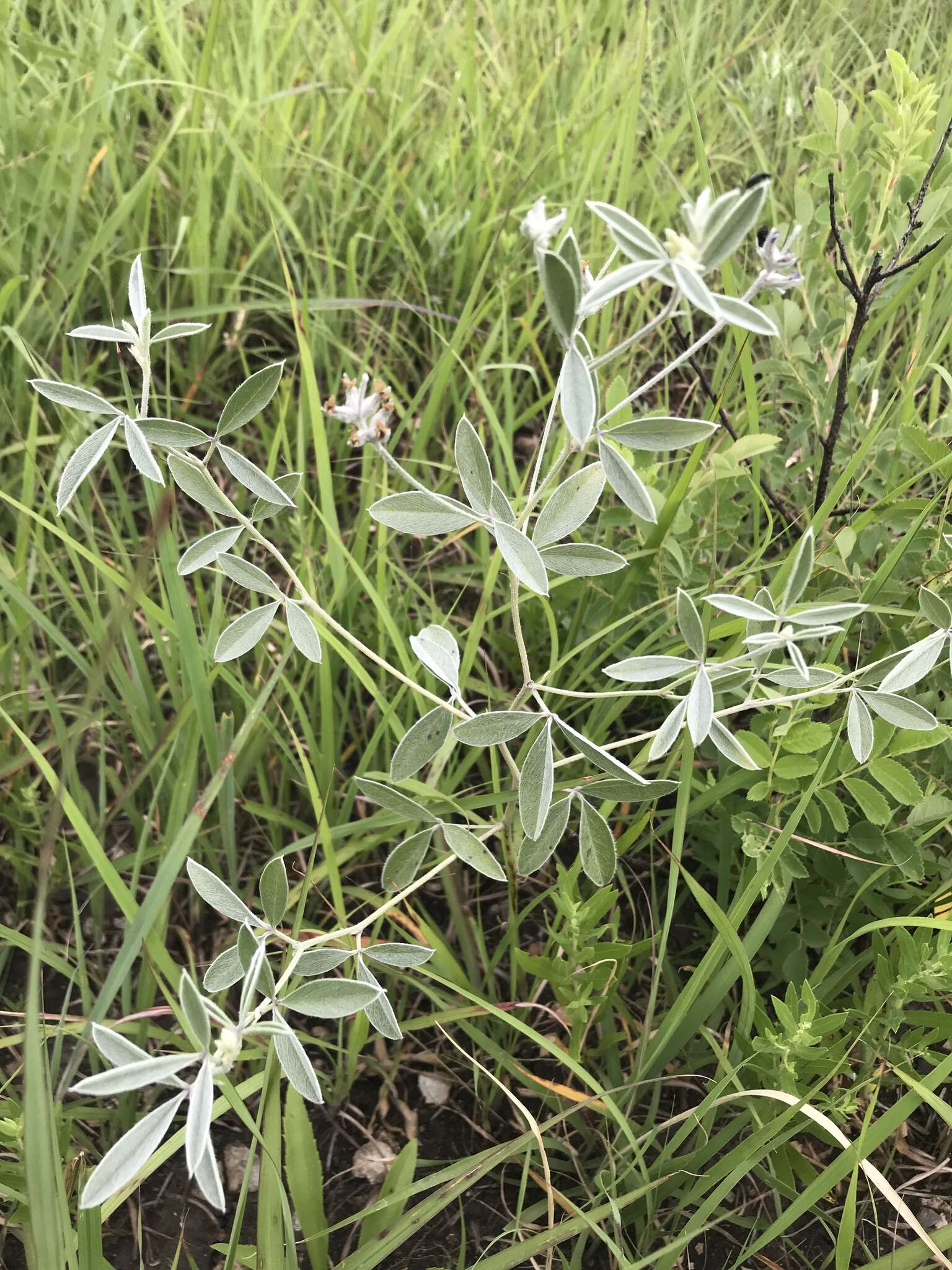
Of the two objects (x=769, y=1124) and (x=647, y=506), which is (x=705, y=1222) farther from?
(x=647, y=506)

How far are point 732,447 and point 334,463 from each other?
71 cm

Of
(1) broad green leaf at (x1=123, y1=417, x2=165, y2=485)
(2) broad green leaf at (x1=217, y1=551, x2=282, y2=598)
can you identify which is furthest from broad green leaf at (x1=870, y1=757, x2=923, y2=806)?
(1) broad green leaf at (x1=123, y1=417, x2=165, y2=485)

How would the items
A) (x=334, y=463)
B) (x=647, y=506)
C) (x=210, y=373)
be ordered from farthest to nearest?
(x=210, y=373)
(x=334, y=463)
(x=647, y=506)

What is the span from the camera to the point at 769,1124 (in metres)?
0.81

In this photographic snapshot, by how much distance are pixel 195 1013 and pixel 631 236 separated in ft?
1.81

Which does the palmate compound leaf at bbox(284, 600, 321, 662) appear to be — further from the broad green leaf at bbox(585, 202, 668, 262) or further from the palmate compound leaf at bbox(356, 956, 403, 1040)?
the broad green leaf at bbox(585, 202, 668, 262)

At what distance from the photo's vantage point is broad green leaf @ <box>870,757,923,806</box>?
895 mm

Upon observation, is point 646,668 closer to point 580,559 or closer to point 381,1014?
point 580,559

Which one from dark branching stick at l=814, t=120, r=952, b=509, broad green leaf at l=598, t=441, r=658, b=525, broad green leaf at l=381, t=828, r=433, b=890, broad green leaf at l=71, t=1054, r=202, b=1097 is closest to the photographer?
broad green leaf at l=71, t=1054, r=202, b=1097

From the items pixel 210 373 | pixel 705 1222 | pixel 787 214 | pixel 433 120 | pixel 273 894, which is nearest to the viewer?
pixel 273 894

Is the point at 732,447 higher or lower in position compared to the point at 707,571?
higher

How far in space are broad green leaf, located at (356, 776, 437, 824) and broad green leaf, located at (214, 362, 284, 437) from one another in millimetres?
335

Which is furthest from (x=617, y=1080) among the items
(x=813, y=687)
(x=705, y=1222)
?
(x=813, y=687)

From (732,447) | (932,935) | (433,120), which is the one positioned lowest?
(932,935)
